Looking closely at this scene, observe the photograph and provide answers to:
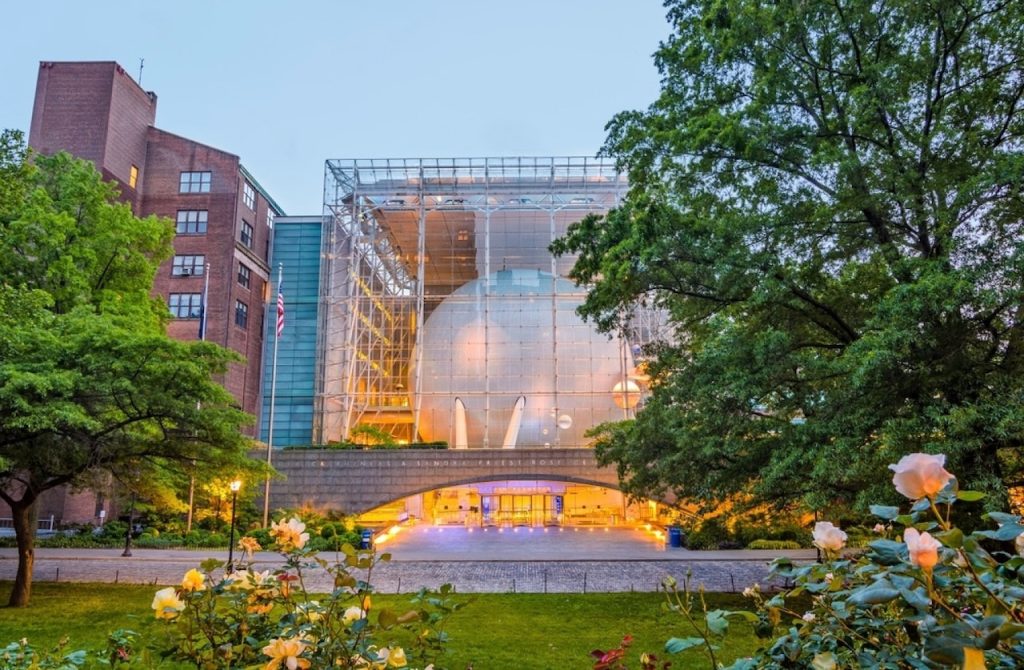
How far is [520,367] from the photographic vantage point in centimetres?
4859

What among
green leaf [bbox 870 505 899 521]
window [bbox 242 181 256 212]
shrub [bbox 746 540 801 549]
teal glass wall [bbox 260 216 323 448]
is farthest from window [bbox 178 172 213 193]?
green leaf [bbox 870 505 899 521]

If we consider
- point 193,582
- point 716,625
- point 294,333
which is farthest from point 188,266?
point 716,625

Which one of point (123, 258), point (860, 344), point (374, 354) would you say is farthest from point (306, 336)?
point (860, 344)

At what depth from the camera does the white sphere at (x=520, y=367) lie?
155ft

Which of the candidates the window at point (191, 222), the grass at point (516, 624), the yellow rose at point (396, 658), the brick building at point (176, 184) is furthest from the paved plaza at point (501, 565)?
the window at point (191, 222)

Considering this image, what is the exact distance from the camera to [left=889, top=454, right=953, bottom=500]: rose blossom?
6.75ft

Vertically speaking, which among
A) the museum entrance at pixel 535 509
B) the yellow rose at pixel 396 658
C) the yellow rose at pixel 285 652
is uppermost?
the yellow rose at pixel 285 652

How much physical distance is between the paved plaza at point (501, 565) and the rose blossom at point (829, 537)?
56.7ft

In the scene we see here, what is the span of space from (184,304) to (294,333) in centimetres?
979

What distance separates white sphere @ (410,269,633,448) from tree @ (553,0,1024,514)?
3031cm

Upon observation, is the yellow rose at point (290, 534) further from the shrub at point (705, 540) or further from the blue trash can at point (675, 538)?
the blue trash can at point (675, 538)

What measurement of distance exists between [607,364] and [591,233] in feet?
106

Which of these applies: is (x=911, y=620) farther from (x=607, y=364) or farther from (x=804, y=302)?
(x=607, y=364)

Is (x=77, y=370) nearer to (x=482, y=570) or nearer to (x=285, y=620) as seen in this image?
(x=482, y=570)
